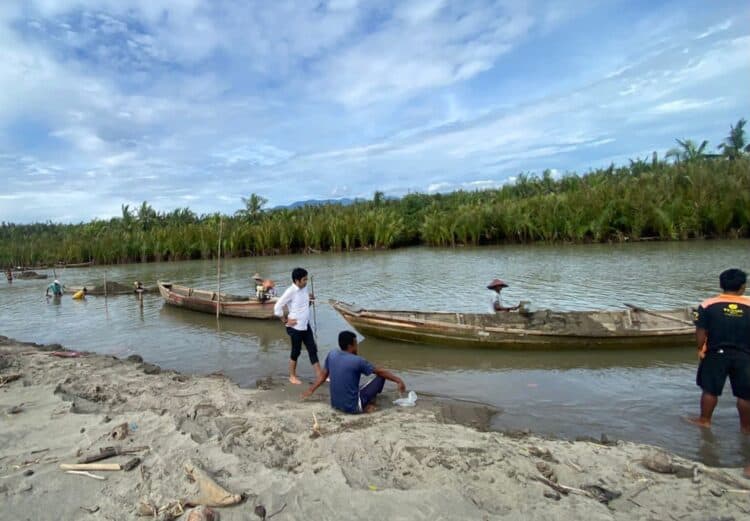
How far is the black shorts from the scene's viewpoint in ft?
14.0

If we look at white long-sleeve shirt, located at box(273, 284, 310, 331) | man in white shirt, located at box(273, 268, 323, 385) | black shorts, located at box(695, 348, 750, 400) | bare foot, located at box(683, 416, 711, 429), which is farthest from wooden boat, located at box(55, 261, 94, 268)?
black shorts, located at box(695, 348, 750, 400)

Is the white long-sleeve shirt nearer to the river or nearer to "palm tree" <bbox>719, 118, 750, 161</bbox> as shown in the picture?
the river

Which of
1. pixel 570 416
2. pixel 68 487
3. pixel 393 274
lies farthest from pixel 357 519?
pixel 393 274

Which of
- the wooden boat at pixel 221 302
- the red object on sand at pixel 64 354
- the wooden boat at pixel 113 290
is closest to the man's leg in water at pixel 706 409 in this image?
the wooden boat at pixel 221 302

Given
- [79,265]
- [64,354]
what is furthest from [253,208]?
[64,354]

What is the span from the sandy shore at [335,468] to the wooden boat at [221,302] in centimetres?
626

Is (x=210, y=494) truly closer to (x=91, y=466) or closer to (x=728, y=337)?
(x=91, y=466)

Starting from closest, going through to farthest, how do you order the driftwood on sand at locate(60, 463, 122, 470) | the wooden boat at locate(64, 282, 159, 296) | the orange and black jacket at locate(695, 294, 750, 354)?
1. the driftwood on sand at locate(60, 463, 122, 470)
2. the orange and black jacket at locate(695, 294, 750, 354)
3. the wooden boat at locate(64, 282, 159, 296)

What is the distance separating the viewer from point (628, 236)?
25.1m

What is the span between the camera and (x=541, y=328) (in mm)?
8227

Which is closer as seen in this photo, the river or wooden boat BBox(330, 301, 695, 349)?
the river

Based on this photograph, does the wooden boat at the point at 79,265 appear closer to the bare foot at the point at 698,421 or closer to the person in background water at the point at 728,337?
the bare foot at the point at 698,421

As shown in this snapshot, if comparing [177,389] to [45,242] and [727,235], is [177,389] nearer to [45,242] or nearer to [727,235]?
[727,235]

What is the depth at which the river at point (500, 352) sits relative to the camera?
5.52 meters
